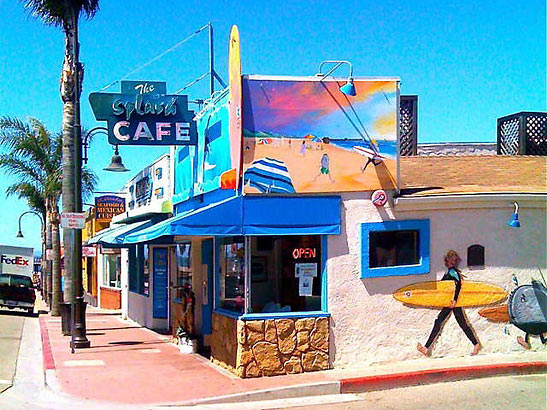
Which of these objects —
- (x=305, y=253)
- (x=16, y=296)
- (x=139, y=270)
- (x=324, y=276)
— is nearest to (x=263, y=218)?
(x=305, y=253)

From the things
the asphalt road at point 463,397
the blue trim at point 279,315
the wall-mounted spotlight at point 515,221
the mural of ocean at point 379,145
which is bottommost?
the asphalt road at point 463,397

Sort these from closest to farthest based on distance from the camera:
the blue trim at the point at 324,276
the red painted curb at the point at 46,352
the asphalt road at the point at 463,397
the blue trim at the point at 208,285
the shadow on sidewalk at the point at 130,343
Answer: the asphalt road at the point at 463,397 → the blue trim at the point at 324,276 → the red painted curb at the point at 46,352 → the blue trim at the point at 208,285 → the shadow on sidewalk at the point at 130,343

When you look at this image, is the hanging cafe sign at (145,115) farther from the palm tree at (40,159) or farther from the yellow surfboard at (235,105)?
the palm tree at (40,159)

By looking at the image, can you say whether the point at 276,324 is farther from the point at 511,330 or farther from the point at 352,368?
the point at 511,330

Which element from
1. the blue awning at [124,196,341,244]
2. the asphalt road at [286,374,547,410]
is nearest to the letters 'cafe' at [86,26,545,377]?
the blue awning at [124,196,341,244]

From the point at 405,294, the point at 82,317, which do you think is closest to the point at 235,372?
the point at 405,294

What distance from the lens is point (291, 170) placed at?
1138 centimetres

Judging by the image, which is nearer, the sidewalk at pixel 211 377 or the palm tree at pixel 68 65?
the sidewalk at pixel 211 377

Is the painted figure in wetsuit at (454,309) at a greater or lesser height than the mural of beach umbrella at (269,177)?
lesser

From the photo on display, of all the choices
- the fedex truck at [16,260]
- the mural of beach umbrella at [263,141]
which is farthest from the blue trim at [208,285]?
the fedex truck at [16,260]

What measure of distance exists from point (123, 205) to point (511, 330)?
18350mm

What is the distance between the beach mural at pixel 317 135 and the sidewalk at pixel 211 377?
2906 mm

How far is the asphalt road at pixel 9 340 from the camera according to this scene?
41.9 ft

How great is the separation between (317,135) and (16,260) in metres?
33.2
